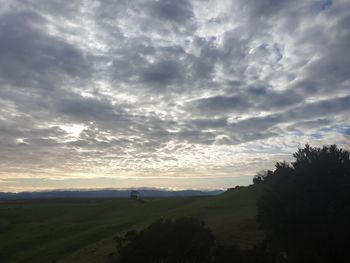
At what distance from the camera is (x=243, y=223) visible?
46.3 metres

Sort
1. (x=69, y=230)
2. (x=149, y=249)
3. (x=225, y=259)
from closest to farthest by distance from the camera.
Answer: (x=225, y=259), (x=149, y=249), (x=69, y=230)

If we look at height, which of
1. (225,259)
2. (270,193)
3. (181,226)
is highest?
(270,193)

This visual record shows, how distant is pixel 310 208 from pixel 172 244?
1198 cm

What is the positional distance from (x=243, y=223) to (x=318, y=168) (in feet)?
35.2

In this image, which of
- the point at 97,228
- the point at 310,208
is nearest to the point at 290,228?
the point at 310,208

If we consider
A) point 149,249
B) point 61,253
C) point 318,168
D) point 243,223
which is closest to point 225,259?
point 149,249

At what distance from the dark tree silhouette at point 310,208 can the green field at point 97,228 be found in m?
3.57

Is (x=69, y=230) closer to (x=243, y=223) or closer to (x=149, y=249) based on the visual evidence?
(x=243, y=223)

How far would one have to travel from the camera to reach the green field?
4406 cm

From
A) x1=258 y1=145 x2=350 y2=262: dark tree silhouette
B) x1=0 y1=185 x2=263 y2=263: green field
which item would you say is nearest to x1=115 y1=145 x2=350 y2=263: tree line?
x1=258 y1=145 x2=350 y2=262: dark tree silhouette

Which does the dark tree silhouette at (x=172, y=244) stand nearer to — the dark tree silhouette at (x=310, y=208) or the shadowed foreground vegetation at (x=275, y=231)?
the shadowed foreground vegetation at (x=275, y=231)

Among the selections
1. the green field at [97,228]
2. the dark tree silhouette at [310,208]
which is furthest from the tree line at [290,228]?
the green field at [97,228]

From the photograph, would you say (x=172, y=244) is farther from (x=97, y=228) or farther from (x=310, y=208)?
(x=97, y=228)

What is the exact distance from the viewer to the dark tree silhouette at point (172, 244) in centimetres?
3105
